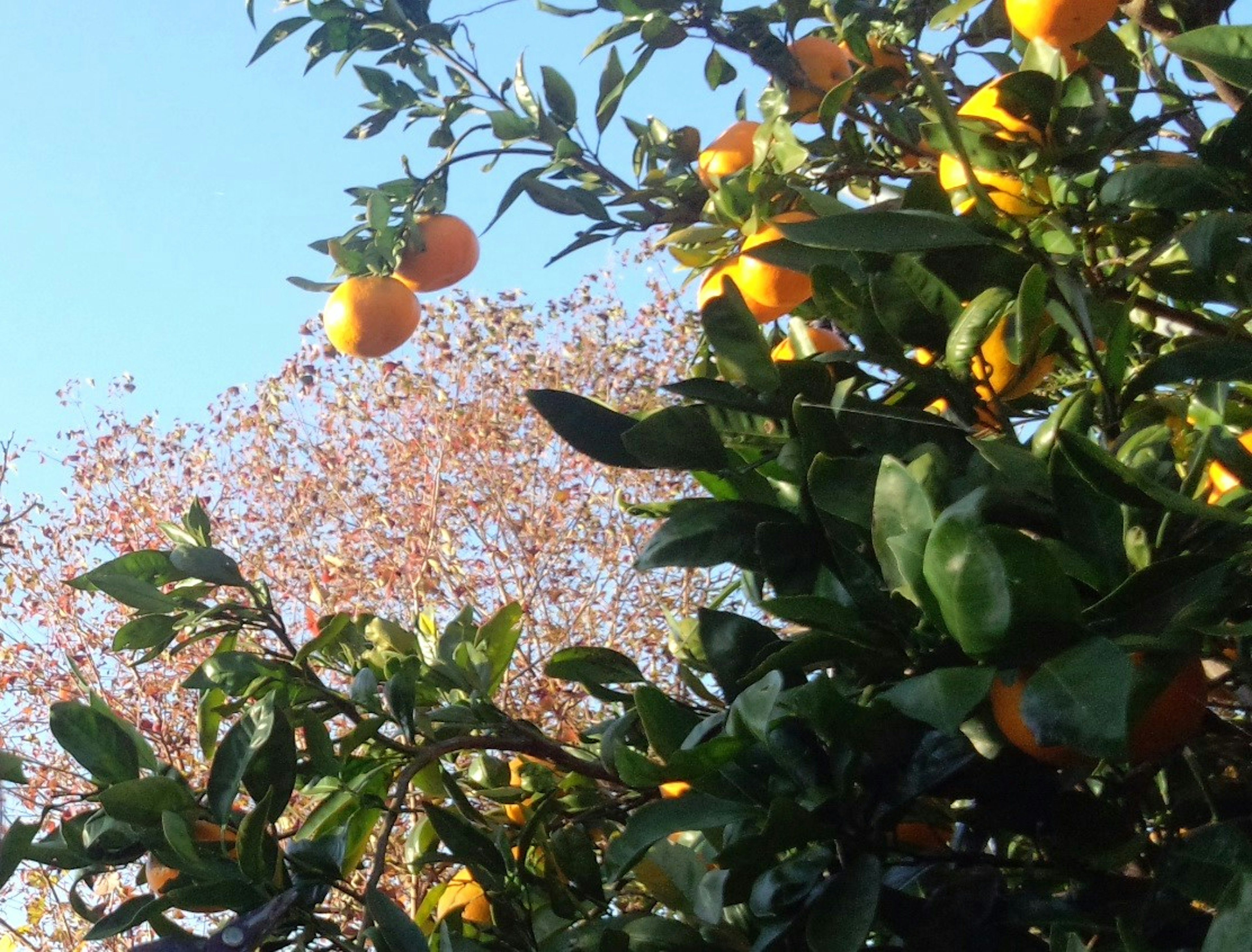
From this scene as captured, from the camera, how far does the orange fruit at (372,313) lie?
4.07 feet

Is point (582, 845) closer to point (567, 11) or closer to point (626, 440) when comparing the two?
point (626, 440)

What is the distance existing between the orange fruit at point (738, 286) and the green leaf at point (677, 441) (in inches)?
9.0

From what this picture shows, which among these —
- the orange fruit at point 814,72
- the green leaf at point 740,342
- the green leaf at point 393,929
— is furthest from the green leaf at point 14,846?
the orange fruit at point 814,72

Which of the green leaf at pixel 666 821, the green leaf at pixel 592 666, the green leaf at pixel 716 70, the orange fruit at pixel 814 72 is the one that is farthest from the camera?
the green leaf at pixel 716 70

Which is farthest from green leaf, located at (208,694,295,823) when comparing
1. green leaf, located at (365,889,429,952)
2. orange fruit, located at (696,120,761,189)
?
orange fruit, located at (696,120,761,189)

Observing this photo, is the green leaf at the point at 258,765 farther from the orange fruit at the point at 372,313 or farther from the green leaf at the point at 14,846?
the orange fruit at the point at 372,313

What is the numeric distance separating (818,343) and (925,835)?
312 mm

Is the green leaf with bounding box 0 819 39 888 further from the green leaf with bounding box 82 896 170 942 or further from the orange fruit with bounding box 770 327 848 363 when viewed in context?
the orange fruit with bounding box 770 327 848 363

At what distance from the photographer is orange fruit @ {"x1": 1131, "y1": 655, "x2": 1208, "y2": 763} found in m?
0.43

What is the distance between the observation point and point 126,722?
69cm

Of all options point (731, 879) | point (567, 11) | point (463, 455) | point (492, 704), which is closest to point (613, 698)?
point (492, 704)

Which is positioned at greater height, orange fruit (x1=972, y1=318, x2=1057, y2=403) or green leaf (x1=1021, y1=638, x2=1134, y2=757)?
orange fruit (x1=972, y1=318, x2=1057, y2=403)

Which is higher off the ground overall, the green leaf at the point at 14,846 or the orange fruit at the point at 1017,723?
the green leaf at the point at 14,846

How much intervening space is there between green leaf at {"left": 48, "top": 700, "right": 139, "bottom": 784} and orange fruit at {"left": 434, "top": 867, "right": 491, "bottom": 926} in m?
0.23
